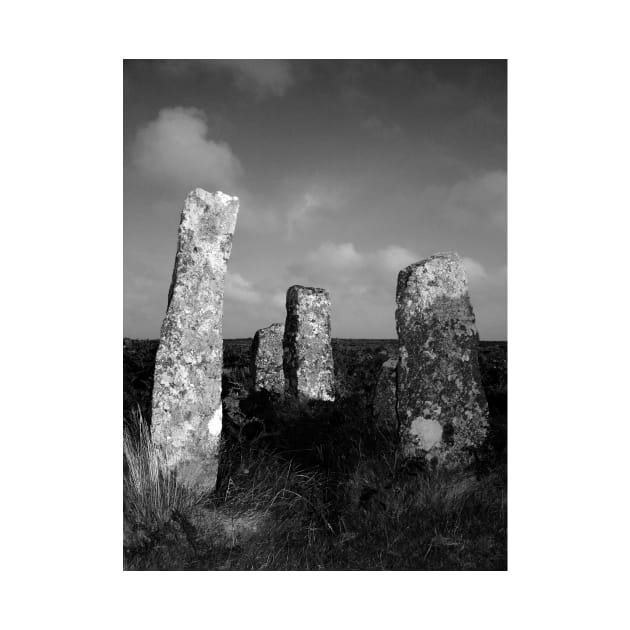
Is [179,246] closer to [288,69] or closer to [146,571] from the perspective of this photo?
[288,69]

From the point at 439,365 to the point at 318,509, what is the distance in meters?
1.80

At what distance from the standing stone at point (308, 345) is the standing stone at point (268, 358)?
1385 mm

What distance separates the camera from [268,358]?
451 inches

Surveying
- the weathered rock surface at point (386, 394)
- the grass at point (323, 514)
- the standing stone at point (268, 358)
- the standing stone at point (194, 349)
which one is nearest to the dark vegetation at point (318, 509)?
the grass at point (323, 514)

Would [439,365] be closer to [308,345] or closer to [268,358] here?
[308,345]

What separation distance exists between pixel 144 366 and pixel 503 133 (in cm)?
532

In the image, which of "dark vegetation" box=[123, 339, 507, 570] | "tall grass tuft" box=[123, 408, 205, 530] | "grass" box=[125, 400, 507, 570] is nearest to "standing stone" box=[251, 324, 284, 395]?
"dark vegetation" box=[123, 339, 507, 570]

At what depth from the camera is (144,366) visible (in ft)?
22.0

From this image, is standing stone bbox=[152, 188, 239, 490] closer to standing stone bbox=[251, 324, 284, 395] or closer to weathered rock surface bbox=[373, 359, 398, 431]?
weathered rock surface bbox=[373, 359, 398, 431]

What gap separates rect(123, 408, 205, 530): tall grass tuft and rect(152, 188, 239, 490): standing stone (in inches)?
3.9

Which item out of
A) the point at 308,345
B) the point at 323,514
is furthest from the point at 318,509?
the point at 308,345

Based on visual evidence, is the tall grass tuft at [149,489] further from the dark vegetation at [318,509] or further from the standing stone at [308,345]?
the standing stone at [308,345]
